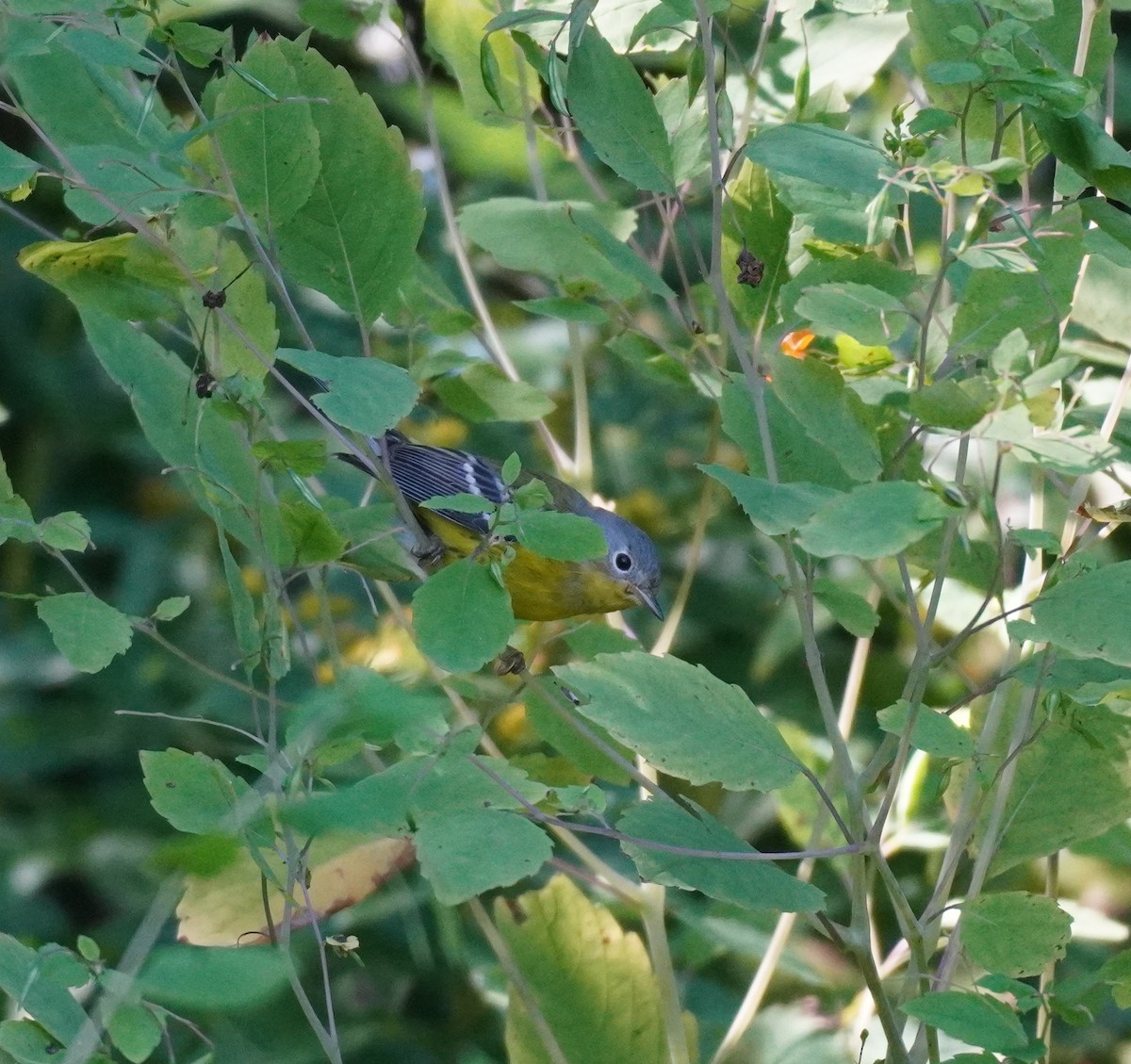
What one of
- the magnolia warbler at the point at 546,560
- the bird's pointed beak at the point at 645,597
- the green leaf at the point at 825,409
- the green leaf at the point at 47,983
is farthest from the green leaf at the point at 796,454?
the bird's pointed beak at the point at 645,597

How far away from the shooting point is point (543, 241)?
1.30 m

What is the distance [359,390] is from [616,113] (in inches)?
11.1

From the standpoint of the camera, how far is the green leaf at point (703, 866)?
0.94 metres

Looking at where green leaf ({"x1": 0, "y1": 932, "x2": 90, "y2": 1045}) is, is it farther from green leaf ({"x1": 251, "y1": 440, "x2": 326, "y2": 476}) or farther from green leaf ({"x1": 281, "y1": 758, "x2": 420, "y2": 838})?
green leaf ({"x1": 281, "y1": 758, "x2": 420, "y2": 838})

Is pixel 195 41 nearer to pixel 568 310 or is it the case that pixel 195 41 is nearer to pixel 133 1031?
pixel 568 310

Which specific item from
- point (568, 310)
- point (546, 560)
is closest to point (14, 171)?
point (568, 310)

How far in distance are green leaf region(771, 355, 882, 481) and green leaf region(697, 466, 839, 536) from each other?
0.06 metres

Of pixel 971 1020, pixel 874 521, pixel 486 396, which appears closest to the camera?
pixel 874 521

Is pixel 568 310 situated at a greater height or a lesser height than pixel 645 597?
greater

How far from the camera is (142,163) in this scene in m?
1.00

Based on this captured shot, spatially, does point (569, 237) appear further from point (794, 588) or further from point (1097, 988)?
point (1097, 988)

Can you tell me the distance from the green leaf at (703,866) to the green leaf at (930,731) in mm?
126

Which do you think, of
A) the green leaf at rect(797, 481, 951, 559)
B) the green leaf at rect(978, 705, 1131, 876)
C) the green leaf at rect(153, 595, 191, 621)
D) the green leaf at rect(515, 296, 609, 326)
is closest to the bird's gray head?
the green leaf at rect(515, 296, 609, 326)

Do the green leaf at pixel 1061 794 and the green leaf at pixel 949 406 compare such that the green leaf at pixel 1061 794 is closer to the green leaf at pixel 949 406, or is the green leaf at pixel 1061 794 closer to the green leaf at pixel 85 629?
the green leaf at pixel 949 406
